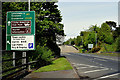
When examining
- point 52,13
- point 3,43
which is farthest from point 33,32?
point 52,13

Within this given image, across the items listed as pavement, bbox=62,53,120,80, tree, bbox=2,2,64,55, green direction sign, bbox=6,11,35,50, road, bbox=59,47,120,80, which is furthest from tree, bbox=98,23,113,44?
green direction sign, bbox=6,11,35,50

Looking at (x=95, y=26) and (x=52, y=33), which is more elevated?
(x=95, y=26)

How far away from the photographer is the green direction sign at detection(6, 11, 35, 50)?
11.2 metres

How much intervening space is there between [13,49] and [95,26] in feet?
324

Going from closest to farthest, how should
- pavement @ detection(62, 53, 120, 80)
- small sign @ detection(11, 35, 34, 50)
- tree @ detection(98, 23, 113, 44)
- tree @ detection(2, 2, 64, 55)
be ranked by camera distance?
1. pavement @ detection(62, 53, 120, 80)
2. small sign @ detection(11, 35, 34, 50)
3. tree @ detection(2, 2, 64, 55)
4. tree @ detection(98, 23, 113, 44)

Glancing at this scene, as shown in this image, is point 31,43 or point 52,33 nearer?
point 31,43

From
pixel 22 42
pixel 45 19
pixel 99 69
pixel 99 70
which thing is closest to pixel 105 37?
pixel 45 19

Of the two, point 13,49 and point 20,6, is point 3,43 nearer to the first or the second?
point 20,6

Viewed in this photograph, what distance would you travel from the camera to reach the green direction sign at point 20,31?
36.8 feet

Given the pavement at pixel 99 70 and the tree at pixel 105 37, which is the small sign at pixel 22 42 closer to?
the pavement at pixel 99 70

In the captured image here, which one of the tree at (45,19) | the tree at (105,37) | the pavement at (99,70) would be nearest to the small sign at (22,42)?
the pavement at (99,70)

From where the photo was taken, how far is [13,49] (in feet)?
36.5

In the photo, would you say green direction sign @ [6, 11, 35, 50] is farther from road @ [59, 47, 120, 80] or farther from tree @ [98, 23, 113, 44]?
tree @ [98, 23, 113, 44]

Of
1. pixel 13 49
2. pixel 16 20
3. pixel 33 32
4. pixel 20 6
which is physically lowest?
pixel 13 49
